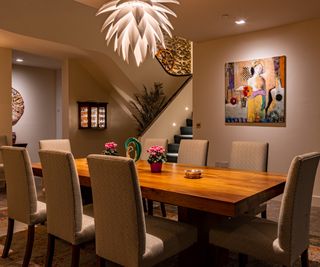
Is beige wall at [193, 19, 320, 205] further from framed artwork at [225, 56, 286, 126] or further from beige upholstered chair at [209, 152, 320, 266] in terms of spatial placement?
beige upholstered chair at [209, 152, 320, 266]

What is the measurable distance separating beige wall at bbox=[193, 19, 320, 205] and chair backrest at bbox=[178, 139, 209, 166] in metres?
1.49

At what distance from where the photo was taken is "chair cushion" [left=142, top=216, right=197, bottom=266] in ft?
6.34

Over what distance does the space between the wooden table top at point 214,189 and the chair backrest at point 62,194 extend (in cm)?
34

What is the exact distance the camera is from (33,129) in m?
8.41

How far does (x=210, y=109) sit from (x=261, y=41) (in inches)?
51.6

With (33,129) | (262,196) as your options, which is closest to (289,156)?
(262,196)

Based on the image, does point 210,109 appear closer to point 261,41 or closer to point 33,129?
point 261,41

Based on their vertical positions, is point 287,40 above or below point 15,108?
above

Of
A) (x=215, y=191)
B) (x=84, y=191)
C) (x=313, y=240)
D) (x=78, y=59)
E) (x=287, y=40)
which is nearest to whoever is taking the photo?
(x=215, y=191)

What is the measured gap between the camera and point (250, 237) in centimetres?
208

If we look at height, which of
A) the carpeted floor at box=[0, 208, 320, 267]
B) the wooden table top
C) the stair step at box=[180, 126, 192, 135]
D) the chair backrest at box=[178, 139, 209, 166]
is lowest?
the carpeted floor at box=[0, 208, 320, 267]

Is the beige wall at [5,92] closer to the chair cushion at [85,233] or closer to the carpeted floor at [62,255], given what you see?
the carpeted floor at [62,255]

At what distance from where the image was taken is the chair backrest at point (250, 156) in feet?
11.1

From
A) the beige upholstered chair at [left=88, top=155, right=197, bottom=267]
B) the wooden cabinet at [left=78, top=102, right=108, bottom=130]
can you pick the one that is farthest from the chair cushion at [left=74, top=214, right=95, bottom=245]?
the wooden cabinet at [left=78, top=102, right=108, bottom=130]
